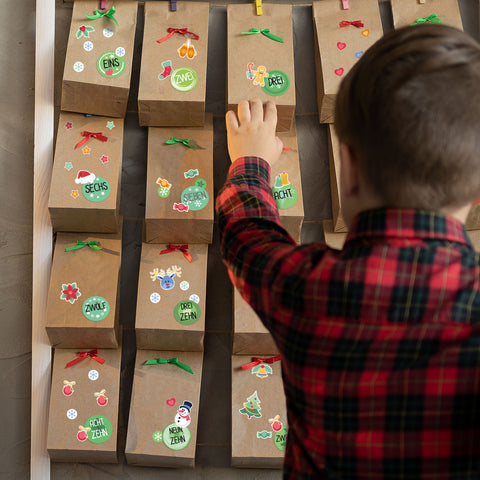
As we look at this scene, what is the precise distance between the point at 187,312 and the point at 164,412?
0.26 m

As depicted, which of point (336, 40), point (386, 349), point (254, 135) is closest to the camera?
point (386, 349)

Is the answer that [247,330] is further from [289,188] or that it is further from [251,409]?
[289,188]

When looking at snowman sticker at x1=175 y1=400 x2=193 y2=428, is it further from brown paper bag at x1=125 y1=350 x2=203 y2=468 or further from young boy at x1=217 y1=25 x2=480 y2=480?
young boy at x1=217 y1=25 x2=480 y2=480

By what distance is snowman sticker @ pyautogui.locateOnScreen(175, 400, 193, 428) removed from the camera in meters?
1.47

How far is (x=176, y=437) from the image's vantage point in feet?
4.83

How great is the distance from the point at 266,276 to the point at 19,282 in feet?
3.63

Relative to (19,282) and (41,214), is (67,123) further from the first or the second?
(19,282)

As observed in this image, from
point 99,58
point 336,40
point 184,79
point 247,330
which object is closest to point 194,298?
point 247,330

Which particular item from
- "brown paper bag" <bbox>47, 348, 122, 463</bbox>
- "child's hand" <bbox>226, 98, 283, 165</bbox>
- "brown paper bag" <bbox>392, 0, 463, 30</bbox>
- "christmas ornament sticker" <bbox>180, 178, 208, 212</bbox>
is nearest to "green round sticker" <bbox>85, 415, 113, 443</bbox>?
"brown paper bag" <bbox>47, 348, 122, 463</bbox>

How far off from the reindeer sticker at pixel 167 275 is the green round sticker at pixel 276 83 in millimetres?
509

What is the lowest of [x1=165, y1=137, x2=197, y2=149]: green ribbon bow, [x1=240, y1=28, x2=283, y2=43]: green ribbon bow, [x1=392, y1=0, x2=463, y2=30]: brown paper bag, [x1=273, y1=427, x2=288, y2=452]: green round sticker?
[x1=273, y1=427, x2=288, y2=452]: green round sticker

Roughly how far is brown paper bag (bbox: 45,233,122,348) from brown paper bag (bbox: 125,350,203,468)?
129mm

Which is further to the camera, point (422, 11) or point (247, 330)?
point (422, 11)

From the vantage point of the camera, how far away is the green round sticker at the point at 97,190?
1.46 metres
